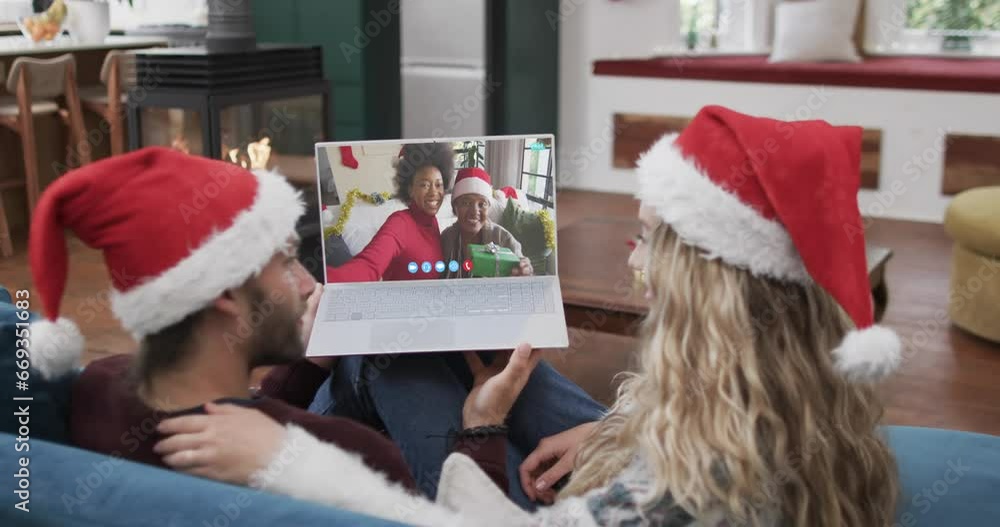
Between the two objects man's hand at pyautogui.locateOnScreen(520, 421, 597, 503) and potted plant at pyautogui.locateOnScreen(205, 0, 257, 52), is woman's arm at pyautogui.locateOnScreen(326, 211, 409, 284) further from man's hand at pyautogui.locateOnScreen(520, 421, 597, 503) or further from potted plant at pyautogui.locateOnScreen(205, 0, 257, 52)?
potted plant at pyautogui.locateOnScreen(205, 0, 257, 52)

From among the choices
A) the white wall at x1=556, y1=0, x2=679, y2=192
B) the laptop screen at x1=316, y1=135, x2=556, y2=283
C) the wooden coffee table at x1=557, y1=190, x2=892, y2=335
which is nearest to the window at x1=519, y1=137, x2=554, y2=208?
the laptop screen at x1=316, y1=135, x2=556, y2=283

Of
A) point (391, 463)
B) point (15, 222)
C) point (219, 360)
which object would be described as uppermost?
point (219, 360)

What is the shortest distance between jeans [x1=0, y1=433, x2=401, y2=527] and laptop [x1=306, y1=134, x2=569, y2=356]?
0.62m

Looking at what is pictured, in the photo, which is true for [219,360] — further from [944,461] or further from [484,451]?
[944,461]

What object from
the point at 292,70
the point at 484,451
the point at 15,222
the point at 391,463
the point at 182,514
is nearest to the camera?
the point at 182,514

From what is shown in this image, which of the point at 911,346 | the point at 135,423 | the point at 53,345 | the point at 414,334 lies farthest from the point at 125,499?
the point at 911,346

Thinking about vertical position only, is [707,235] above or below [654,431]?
above

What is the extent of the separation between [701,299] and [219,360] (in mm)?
556

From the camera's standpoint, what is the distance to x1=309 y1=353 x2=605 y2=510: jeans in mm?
1704

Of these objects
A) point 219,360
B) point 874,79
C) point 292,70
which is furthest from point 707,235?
point 874,79

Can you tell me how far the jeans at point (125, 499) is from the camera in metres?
1.09

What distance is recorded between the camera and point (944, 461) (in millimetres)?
1623

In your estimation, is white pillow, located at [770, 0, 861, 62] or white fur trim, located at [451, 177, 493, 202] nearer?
white fur trim, located at [451, 177, 493, 202]

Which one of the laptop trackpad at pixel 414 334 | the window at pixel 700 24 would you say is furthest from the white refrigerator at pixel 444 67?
the laptop trackpad at pixel 414 334
